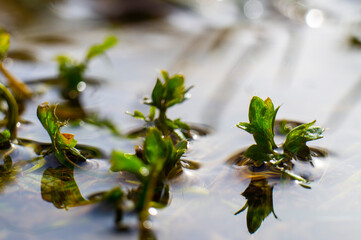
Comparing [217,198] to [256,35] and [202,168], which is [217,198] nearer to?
[202,168]

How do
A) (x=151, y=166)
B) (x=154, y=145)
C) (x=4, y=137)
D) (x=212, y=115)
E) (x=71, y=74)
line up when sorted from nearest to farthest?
(x=151, y=166) < (x=154, y=145) < (x=4, y=137) < (x=212, y=115) < (x=71, y=74)

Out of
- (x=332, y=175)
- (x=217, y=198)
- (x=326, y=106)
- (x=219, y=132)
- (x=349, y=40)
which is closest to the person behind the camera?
(x=217, y=198)

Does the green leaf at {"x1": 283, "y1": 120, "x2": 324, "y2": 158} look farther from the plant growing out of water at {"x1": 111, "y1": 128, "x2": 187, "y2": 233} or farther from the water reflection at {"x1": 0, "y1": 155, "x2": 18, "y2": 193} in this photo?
the water reflection at {"x1": 0, "y1": 155, "x2": 18, "y2": 193}

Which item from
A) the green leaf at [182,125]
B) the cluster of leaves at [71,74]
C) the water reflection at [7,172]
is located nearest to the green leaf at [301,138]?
the green leaf at [182,125]

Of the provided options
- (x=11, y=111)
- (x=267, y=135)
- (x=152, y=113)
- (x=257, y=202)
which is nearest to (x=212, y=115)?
(x=152, y=113)

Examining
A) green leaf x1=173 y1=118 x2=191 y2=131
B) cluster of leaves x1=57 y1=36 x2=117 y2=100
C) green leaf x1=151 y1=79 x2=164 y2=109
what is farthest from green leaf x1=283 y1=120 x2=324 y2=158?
cluster of leaves x1=57 y1=36 x2=117 y2=100

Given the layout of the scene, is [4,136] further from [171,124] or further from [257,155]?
[257,155]

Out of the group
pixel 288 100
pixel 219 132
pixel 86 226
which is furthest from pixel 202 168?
pixel 288 100
